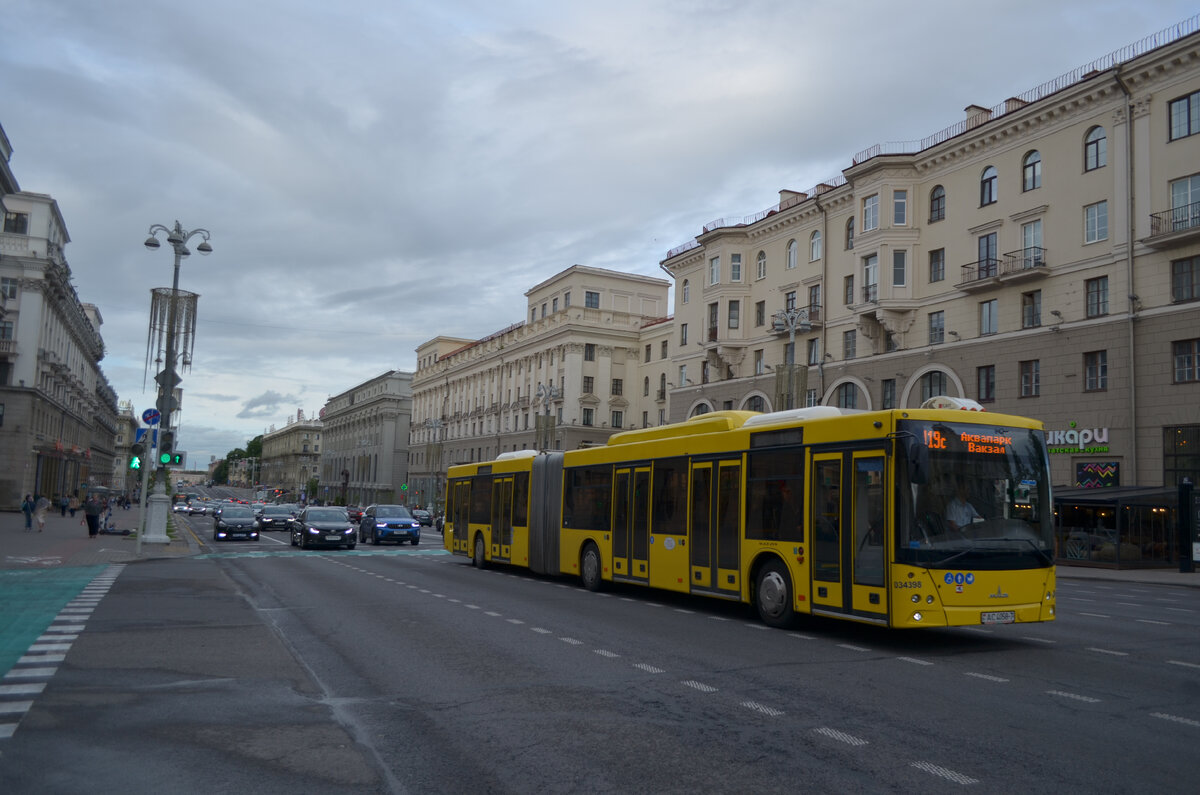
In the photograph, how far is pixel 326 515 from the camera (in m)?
34.1

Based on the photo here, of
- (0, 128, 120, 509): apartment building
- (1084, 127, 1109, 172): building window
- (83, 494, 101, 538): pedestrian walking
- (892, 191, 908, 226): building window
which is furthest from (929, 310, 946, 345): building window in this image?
(0, 128, 120, 509): apartment building

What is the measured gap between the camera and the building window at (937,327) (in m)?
40.0

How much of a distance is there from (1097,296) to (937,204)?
30.8ft

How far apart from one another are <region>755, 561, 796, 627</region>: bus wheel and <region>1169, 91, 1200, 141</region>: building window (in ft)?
88.8

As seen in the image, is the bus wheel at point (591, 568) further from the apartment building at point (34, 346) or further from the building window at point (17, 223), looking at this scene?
the building window at point (17, 223)

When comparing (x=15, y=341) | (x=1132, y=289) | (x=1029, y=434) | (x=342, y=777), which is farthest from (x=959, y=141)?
(x=15, y=341)

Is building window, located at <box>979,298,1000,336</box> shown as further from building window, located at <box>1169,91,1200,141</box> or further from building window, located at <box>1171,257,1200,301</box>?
building window, located at <box>1169,91,1200,141</box>

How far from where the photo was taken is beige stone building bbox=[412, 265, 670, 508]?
7750 centimetres

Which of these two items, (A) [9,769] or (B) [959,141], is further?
(B) [959,141]

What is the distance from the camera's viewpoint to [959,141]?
129 ft

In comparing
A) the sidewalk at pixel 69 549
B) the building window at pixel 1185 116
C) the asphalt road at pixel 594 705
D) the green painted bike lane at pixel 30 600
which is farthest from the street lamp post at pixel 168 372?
the building window at pixel 1185 116

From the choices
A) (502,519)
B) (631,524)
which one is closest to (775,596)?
(631,524)

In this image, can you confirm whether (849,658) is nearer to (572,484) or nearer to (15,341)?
(572,484)

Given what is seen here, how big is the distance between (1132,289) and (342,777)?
33657 millimetres
